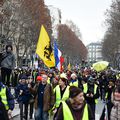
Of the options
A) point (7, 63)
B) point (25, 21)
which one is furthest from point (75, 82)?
point (25, 21)

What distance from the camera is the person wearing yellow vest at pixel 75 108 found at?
23.2 feet

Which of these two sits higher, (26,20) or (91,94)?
(26,20)

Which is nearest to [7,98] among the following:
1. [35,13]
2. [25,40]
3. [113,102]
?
[113,102]

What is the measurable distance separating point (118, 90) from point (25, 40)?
57.7 m

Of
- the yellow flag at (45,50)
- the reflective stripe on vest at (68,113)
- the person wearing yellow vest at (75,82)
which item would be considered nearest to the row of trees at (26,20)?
the yellow flag at (45,50)

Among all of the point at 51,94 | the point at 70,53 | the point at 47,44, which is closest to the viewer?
the point at 51,94

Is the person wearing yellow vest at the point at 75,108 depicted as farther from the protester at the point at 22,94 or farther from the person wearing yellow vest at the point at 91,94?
the protester at the point at 22,94

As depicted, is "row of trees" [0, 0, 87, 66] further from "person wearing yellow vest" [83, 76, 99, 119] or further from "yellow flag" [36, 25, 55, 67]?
"person wearing yellow vest" [83, 76, 99, 119]

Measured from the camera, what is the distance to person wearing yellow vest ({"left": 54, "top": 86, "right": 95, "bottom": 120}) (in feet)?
23.2

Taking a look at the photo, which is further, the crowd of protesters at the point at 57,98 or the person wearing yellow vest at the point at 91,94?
the person wearing yellow vest at the point at 91,94

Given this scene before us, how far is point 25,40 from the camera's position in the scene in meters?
64.9

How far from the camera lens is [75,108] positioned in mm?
7109

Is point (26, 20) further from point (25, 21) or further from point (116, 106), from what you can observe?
point (116, 106)

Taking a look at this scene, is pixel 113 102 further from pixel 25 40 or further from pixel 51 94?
pixel 25 40
